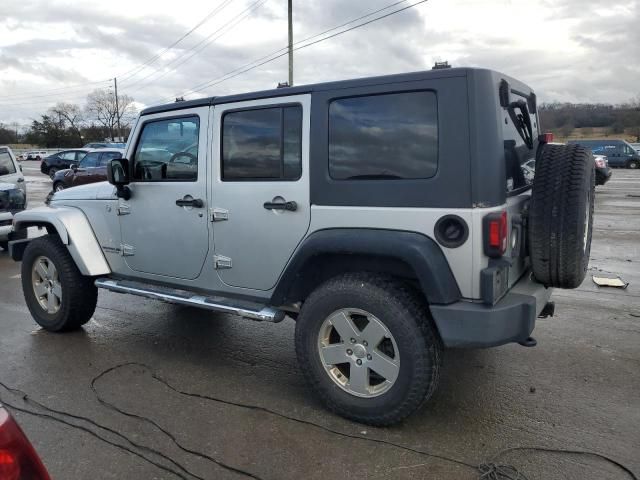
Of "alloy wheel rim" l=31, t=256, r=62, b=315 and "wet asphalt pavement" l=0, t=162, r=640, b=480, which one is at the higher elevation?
"alloy wheel rim" l=31, t=256, r=62, b=315

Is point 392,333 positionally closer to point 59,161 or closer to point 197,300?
point 197,300

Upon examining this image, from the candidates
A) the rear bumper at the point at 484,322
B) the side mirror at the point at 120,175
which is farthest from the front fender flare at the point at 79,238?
the rear bumper at the point at 484,322

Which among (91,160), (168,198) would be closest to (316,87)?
(168,198)

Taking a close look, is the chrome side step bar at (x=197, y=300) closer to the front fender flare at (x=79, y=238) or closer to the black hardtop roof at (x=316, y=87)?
the front fender flare at (x=79, y=238)

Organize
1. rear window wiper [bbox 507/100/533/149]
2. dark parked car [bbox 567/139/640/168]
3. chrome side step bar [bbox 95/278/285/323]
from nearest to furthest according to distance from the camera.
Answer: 1. rear window wiper [bbox 507/100/533/149]
2. chrome side step bar [bbox 95/278/285/323]
3. dark parked car [bbox 567/139/640/168]

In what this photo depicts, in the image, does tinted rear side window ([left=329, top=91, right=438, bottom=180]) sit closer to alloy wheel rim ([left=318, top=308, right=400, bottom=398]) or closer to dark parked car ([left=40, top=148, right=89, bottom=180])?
alloy wheel rim ([left=318, top=308, right=400, bottom=398])

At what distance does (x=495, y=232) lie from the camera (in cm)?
296

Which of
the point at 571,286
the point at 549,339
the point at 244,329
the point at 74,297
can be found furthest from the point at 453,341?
the point at 74,297

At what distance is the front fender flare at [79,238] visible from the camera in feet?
15.8

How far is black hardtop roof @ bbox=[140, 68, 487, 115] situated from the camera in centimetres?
302

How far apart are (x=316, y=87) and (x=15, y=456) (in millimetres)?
2632

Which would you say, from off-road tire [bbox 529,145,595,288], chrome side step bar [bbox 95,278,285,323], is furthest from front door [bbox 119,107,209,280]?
off-road tire [bbox 529,145,595,288]

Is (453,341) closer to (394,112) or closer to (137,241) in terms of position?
(394,112)

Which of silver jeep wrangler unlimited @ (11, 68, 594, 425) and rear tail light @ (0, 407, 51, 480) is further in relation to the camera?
silver jeep wrangler unlimited @ (11, 68, 594, 425)
